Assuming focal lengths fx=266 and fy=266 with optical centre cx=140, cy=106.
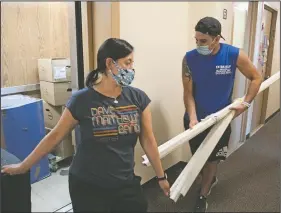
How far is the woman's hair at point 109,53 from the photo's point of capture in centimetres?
116

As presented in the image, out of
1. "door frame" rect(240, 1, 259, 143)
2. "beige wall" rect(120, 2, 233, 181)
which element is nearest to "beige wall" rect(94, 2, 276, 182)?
"beige wall" rect(120, 2, 233, 181)

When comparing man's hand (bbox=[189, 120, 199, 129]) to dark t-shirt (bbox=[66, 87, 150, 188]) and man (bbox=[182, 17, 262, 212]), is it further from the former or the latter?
dark t-shirt (bbox=[66, 87, 150, 188])

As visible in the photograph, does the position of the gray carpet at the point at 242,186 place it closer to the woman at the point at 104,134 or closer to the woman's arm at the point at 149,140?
the woman's arm at the point at 149,140

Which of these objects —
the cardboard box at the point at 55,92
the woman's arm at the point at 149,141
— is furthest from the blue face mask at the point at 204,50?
the cardboard box at the point at 55,92

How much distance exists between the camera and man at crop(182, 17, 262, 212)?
1824 mm

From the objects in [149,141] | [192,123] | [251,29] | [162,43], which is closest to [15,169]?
[149,141]

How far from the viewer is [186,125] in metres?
2.05

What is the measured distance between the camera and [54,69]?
2041mm

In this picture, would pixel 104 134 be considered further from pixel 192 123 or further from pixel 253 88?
pixel 253 88

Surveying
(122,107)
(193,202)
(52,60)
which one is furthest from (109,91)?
(193,202)

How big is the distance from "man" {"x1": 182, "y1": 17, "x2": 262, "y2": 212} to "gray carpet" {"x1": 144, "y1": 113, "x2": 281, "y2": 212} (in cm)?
19

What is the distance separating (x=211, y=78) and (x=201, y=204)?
3.17ft

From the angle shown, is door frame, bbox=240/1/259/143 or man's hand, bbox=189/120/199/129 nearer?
man's hand, bbox=189/120/199/129

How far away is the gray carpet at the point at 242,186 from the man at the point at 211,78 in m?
0.19
